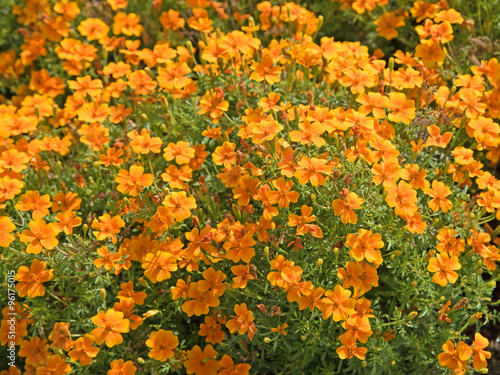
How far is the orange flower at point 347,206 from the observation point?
7.63ft

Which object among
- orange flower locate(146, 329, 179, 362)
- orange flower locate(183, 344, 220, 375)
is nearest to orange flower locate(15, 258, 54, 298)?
orange flower locate(146, 329, 179, 362)

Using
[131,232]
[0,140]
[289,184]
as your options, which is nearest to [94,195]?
[131,232]

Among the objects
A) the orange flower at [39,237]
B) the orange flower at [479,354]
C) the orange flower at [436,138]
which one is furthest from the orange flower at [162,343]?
the orange flower at [436,138]

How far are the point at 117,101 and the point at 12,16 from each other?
184 centimetres

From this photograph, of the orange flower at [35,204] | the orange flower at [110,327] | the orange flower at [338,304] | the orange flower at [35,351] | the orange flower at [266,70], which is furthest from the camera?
the orange flower at [266,70]

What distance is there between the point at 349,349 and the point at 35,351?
5.38 feet

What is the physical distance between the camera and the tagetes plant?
94.5 inches

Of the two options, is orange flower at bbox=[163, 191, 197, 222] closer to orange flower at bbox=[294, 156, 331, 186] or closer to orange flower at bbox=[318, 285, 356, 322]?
orange flower at bbox=[294, 156, 331, 186]

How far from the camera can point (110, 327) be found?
94.4 inches

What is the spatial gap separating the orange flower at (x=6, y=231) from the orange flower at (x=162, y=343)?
0.85 m

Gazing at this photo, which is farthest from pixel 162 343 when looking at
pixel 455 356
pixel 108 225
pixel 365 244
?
pixel 455 356

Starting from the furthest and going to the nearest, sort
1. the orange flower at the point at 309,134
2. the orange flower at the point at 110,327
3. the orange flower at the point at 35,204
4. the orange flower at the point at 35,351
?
the orange flower at the point at 35,204, the orange flower at the point at 35,351, the orange flower at the point at 309,134, the orange flower at the point at 110,327

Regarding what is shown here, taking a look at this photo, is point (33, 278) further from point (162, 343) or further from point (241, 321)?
point (241, 321)

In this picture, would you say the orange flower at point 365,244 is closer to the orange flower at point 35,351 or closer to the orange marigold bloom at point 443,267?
the orange marigold bloom at point 443,267
